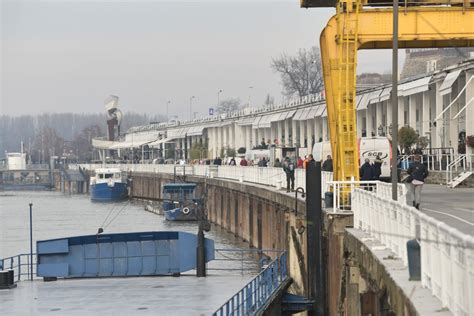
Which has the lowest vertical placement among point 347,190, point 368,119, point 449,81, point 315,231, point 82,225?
point 82,225

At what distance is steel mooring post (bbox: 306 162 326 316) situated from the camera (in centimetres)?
2653

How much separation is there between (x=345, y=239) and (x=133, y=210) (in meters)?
78.6

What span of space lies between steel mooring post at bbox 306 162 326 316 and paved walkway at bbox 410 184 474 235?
123 inches

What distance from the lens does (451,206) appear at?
3177 cm

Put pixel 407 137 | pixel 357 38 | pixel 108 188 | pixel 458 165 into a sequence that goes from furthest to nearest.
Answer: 1. pixel 108 188
2. pixel 407 137
3. pixel 458 165
4. pixel 357 38

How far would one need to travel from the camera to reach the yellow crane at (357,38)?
1164 inches

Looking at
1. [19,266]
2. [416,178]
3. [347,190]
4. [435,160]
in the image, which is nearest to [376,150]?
[435,160]

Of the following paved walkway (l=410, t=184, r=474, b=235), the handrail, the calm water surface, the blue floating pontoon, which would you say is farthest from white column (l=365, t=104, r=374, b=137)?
the handrail

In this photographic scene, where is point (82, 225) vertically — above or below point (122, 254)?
below

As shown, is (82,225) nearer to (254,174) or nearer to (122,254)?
(254,174)

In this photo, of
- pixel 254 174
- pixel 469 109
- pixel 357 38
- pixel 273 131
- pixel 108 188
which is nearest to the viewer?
pixel 357 38

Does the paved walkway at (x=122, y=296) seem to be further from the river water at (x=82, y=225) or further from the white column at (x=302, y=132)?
the white column at (x=302, y=132)

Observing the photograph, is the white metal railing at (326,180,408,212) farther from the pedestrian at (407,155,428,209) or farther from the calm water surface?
the calm water surface

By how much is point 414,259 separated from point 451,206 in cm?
1798
